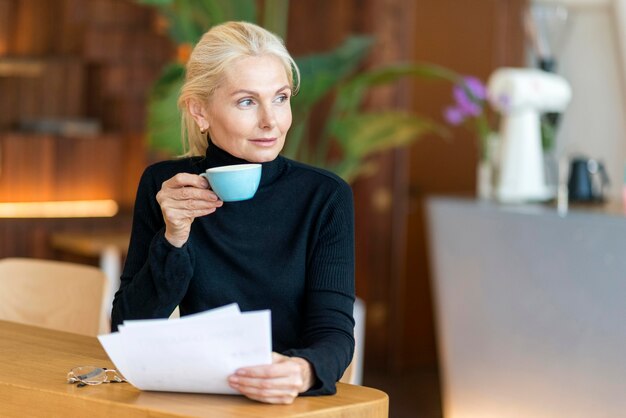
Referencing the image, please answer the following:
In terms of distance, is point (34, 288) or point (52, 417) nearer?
point (52, 417)

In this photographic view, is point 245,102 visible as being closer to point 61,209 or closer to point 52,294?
point 52,294

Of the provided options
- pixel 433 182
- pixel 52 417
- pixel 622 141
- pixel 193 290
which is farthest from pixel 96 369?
pixel 433 182

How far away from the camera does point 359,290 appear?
17.1ft

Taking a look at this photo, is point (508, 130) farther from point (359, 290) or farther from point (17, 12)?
point (17, 12)

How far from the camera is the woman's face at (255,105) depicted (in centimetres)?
181

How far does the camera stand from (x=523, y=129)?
3.74m

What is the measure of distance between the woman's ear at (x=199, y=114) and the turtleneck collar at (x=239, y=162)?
0.03 m

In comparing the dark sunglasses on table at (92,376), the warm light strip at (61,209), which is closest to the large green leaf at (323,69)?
the warm light strip at (61,209)

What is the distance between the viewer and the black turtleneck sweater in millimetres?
1836

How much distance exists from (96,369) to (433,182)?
12.3 ft

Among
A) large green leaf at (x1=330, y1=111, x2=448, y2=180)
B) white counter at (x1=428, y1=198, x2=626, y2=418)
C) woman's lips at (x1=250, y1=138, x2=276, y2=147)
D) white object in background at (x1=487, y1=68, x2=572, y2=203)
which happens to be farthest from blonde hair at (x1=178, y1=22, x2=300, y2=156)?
large green leaf at (x1=330, y1=111, x2=448, y2=180)

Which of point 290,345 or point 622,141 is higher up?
point 622,141

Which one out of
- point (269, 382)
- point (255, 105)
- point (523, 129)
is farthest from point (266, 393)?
point (523, 129)

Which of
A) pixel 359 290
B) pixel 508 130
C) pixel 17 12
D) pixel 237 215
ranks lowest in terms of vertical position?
pixel 359 290
